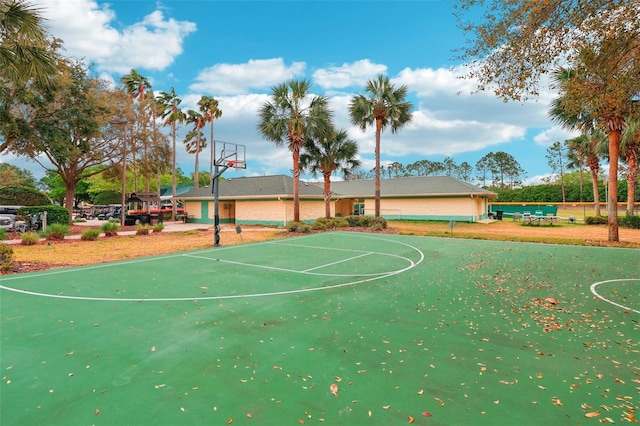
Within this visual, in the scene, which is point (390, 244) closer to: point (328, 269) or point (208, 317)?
point (328, 269)

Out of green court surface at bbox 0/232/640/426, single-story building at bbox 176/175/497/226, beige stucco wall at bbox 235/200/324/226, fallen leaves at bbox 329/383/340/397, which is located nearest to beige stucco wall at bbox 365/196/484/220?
single-story building at bbox 176/175/497/226

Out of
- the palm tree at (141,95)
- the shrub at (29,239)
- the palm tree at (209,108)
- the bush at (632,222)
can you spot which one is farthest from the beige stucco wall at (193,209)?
Answer: the bush at (632,222)

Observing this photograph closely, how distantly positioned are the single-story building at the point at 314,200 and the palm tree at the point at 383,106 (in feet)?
27.1

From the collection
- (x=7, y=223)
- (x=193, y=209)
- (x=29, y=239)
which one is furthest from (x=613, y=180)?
(x=7, y=223)

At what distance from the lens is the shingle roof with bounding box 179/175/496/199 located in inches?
1067

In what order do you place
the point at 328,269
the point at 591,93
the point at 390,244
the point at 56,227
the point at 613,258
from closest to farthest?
the point at 591,93, the point at 328,269, the point at 613,258, the point at 390,244, the point at 56,227

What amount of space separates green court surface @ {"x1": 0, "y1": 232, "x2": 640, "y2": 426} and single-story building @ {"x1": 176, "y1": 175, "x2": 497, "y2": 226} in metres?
18.3

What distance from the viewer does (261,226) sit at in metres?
26.5

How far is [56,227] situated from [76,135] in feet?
26.4

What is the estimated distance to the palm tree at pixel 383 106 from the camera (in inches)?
816

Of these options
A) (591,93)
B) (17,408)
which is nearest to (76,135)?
(17,408)

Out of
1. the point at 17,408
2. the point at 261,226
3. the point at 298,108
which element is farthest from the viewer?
the point at 261,226

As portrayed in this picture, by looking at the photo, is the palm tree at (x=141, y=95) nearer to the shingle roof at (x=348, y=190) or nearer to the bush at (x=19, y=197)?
the shingle roof at (x=348, y=190)

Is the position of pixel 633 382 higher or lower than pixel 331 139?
lower
